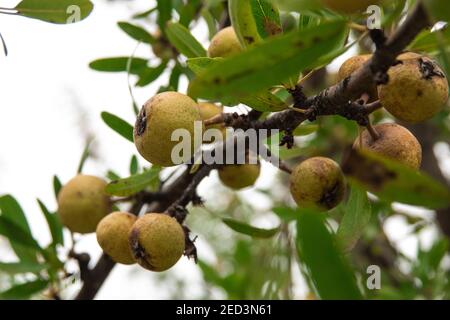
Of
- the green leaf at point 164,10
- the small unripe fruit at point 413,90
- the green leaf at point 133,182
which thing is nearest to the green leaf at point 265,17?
the small unripe fruit at point 413,90

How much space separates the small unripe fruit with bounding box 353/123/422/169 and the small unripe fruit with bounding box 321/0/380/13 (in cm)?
39

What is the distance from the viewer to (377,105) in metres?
1.25

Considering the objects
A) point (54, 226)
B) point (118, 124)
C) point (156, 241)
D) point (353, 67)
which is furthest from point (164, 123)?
point (54, 226)

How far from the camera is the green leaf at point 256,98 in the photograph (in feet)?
4.13

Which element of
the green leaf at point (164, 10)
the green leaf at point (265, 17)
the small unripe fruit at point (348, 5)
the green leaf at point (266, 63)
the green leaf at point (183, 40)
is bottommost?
the green leaf at point (164, 10)

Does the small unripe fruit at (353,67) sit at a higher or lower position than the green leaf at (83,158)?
higher

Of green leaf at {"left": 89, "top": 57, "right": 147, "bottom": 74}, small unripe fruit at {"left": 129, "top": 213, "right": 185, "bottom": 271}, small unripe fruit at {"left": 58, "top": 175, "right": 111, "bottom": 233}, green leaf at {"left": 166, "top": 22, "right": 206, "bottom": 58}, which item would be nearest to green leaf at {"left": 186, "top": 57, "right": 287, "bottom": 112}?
green leaf at {"left": 166, "top": 22, "right": 206, "bottom": 58}

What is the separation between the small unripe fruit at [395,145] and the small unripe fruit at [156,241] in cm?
52

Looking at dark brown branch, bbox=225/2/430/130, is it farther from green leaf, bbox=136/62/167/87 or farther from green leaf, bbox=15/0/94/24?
green leaf, bbox=136/62/167/87

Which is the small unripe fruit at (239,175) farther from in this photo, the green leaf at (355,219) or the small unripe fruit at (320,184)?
the green leaf at (355,219)

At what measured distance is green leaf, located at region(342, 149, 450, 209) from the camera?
771mm

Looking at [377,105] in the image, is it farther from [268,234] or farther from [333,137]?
[333,137]
